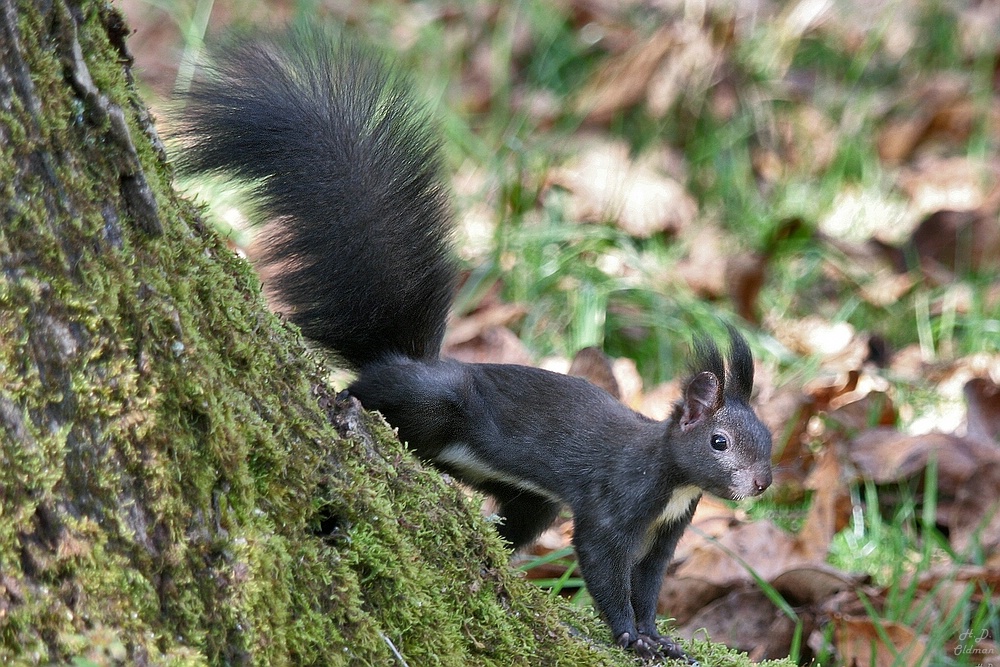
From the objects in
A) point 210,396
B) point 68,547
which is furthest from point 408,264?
point 68,547

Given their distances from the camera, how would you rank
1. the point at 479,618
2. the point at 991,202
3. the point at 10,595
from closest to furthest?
1. the point at 10,595
2. the point at 479,618
3. the point at 991,202

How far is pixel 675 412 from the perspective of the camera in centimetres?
249

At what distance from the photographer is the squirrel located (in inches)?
85.4

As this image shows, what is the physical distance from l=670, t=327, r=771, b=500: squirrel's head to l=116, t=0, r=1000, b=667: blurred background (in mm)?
213

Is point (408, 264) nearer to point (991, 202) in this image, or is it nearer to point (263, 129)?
point (263, 129)

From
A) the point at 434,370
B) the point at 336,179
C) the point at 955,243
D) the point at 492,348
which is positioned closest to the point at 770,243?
the point at 955,243

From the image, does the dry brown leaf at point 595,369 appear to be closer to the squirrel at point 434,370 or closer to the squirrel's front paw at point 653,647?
the squirrel at point 434,370

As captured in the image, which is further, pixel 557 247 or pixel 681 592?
pixel 557 247

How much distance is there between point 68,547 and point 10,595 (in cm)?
7

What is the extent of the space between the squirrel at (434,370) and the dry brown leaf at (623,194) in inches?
72.5

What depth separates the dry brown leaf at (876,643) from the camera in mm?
2301

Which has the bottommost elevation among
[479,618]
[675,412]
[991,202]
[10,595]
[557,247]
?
[991,202]

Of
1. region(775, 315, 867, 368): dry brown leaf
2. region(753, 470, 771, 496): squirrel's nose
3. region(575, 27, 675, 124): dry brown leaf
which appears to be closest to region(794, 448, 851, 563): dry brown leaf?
region(753, 470, 771, 496): squirrel's nose

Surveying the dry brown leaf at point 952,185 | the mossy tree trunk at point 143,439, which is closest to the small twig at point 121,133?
the mossy tree trunk at point 143,439
